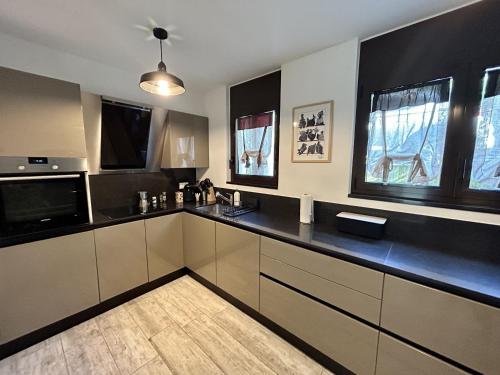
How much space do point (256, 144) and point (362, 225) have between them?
142 cm

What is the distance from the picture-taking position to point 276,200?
2230 mm

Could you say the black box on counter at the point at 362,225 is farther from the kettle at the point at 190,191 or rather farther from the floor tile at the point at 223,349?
the kettle at the point at 190,191

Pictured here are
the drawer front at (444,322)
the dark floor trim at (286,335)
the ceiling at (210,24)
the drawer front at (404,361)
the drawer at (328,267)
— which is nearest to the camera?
the drawer front at (444,322)

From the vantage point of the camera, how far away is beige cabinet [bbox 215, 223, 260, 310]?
5.81ft

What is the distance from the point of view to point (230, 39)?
5.44 ft

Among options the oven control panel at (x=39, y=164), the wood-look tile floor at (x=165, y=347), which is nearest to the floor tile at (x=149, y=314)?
the wood-look tile floor at (x=165, y=347)

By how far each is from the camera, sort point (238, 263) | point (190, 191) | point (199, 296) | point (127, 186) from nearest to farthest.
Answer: point (238, 263)
point (199, 296)
point (127, 186)
point (190, 191)

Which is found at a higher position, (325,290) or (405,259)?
(405,259)

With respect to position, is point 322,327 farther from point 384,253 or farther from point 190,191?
point 190,191

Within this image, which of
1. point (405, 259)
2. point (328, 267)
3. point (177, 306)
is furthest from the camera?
point (177, 306)

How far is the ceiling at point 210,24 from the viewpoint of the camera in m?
1.29

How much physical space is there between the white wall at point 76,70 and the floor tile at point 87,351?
6.95ft

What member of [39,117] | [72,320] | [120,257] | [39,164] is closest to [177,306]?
[120,257]

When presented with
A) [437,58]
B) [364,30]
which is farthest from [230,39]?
[437,58]
